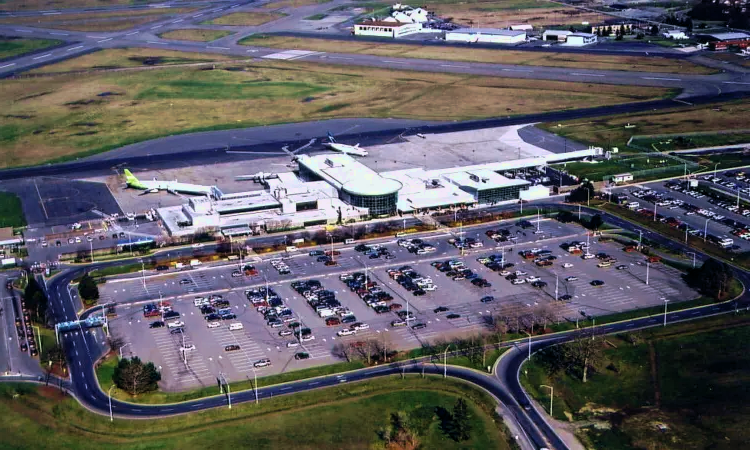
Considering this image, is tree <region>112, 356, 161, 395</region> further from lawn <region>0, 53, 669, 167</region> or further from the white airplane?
lawn <region>0, 53, 669, 167</region>

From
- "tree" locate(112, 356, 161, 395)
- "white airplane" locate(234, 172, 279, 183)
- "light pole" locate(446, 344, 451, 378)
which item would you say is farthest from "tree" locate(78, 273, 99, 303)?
"white airplane" locate(234, 172, 279, 183)

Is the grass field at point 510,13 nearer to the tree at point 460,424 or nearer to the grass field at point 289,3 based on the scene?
the grass field at point 289,3

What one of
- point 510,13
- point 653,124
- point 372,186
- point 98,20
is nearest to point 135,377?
point 372,186

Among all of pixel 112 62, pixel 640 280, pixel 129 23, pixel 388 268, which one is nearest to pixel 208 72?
pixel 112 62

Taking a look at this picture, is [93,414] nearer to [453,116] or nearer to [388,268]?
[388,268]

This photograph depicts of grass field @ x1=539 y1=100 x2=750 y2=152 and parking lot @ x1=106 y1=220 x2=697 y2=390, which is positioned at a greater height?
grass field @ x1=539 y1=100 x2=750 y2=152
